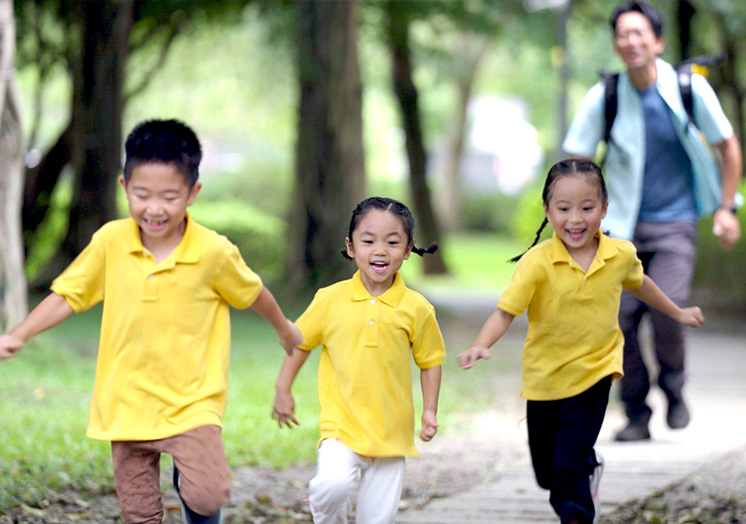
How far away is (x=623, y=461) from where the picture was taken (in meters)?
6.11

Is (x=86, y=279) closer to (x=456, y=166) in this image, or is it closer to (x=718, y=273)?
(x=718, y=273)

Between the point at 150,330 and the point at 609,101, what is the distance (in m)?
3.33

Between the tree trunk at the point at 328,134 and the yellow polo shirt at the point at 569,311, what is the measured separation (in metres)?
9.48

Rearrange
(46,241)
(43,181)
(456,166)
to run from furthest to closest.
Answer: (456,166)
(43,181)
(46,241)

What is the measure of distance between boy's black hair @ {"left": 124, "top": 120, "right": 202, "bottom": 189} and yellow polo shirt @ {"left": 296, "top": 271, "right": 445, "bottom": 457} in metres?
0.64

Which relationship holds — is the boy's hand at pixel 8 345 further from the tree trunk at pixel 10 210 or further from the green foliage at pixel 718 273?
the green foliage at pixel 718 273

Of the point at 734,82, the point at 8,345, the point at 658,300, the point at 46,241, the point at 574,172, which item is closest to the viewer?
the point at 8,345

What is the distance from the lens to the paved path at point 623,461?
510 cm

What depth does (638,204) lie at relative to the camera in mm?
6152

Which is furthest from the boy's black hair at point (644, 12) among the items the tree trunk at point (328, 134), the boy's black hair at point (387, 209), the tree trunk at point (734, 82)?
the tree trunk at point (734, 82)

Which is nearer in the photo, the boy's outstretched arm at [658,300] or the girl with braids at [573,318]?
the girl with braids at [573,318]

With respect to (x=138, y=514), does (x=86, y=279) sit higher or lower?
higher

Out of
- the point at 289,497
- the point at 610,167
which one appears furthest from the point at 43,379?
the point at 610,167

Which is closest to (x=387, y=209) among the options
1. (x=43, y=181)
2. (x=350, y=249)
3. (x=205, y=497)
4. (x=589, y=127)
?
(x=350, y=249)
